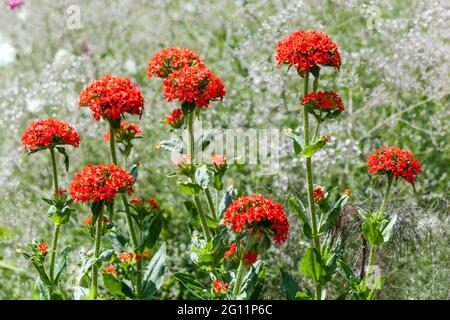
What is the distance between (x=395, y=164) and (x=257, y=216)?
715 mm

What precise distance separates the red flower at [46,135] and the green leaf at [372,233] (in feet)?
4.73

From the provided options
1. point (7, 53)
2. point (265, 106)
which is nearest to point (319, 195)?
point (265, 106)

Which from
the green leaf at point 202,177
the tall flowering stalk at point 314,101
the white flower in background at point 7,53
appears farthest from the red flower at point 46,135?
the white flower in background at point 7,53

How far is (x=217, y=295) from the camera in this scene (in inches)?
119

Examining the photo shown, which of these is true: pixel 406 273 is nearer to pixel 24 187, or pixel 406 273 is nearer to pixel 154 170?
pixel 154 170

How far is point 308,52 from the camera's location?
291cm

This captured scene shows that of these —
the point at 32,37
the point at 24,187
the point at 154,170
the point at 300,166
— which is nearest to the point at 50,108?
the point at 24,187

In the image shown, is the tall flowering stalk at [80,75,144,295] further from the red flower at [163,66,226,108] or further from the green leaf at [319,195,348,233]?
the green leaf at [319,195,348,233]

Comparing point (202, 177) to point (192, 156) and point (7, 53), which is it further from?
point (7, 53)

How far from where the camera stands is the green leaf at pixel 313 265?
311cm

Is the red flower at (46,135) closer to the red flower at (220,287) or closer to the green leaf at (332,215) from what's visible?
the red flower at (220,287)

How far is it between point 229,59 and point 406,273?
2484 mm

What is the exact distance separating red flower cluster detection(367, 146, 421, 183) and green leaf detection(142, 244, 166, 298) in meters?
1.22

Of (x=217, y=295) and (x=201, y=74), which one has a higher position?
(x=201, y=74)
